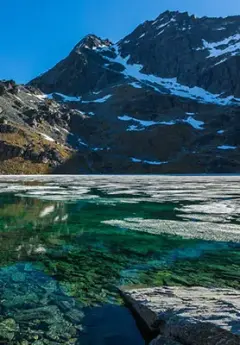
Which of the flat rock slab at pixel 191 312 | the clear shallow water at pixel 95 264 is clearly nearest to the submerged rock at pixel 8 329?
the clear shallow water at pixel 95 264

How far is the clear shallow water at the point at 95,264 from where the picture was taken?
13.5 meters

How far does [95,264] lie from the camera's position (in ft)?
71.0

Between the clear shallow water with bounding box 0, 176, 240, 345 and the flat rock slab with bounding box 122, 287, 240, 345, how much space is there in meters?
0.80

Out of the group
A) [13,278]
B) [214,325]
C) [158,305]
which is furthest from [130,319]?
[13,278]

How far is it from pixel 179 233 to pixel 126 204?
73.2ft

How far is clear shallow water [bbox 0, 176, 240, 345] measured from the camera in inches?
532

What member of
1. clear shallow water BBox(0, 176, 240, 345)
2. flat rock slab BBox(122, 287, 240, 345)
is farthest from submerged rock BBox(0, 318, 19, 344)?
flat rock slab BBox(122, 287, 240, 345)

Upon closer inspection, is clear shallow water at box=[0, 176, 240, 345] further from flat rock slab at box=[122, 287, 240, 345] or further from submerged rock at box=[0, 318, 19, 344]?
flat rock slab at box=[122, 287, 240, 345]

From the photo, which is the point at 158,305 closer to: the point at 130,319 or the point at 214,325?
the point at 130,319

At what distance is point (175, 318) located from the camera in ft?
39.7

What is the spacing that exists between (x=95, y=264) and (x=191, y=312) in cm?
1013

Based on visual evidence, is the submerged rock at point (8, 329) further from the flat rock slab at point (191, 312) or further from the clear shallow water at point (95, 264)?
the flat rock slab at point (191, 312)

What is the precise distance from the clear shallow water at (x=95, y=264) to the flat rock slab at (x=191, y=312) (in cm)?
80

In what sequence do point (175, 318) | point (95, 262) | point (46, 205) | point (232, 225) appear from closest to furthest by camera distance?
point (175, 318) < point (95, 262) < point (232, 225) < point (46, 205)
